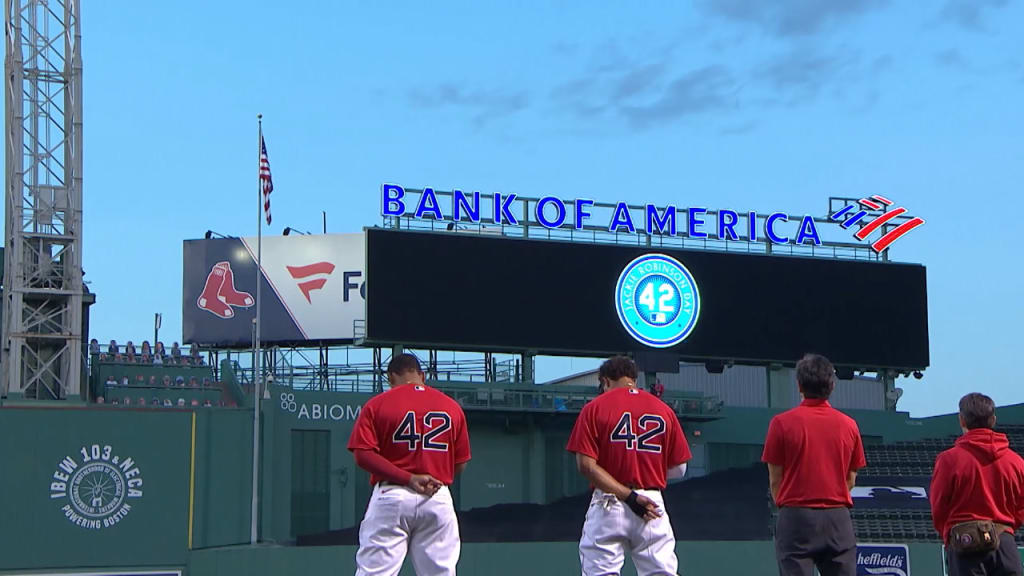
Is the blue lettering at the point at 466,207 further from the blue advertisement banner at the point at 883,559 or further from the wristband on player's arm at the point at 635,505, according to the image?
the wristband on player's arm at the point at 635,505

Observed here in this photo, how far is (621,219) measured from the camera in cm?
3828

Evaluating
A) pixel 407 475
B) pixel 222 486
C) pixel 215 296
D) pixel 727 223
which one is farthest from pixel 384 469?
pixel 215 296

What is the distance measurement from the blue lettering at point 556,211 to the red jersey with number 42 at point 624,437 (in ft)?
94.2

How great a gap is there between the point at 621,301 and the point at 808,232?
691 cm

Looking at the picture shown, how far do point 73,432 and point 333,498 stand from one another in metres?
6.99

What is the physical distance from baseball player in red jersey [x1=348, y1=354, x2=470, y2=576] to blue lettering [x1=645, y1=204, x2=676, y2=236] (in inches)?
1189

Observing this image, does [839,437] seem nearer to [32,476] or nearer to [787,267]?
[32,476]

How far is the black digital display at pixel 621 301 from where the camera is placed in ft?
116

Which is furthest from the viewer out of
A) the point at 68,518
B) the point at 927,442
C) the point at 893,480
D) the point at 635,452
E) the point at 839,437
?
the point at 927,442

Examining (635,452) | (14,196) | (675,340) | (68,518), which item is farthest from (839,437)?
(14,196)

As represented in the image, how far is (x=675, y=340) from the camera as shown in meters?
37.3

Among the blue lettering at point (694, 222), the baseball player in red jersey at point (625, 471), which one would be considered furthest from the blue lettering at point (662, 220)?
the baseball player in red jersey at point (625, 471)

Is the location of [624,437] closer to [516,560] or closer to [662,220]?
[516,560]

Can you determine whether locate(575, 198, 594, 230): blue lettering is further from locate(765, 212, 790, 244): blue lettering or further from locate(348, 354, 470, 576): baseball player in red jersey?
locate(348, 354, 470, 576): baseball player in red jersey
